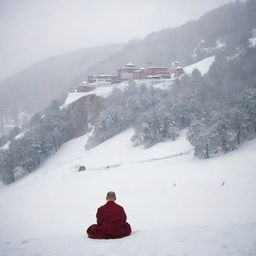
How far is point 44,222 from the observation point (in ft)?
61.5

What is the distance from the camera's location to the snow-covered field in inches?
289

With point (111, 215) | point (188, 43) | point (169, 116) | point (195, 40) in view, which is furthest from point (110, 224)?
A: point (188, 43)

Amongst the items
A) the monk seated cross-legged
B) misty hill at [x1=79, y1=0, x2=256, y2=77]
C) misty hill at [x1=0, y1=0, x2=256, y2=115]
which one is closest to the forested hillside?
misty hill at [x1=79, y1=0, x2=256, y2=77]

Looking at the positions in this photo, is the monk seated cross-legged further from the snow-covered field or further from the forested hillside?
the forested hillside

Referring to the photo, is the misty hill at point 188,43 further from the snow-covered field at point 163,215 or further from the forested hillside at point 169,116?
the snow-covered field at point 163,215

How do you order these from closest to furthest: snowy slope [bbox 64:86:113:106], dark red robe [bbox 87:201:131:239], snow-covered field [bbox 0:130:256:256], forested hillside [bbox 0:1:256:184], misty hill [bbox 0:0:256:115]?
snow-covered field [bbox 0:130:256:256] < dark red robe [bbox 87:201:131:239] < forested hillside [bbox 0:1:256:184] < snowy slope [bbox 64:86:113:106] < misty hill [bbox 0:0:256:115]

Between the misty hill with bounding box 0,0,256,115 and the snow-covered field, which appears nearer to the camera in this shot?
the snow-covered field

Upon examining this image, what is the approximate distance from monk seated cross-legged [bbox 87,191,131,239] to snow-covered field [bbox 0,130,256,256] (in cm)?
30

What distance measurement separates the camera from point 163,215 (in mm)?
14961

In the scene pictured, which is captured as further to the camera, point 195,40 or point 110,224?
point 195,40

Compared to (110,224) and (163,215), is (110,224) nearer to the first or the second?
(110,224)

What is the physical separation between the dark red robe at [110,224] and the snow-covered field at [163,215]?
299 mm

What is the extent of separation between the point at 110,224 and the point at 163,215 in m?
7.28

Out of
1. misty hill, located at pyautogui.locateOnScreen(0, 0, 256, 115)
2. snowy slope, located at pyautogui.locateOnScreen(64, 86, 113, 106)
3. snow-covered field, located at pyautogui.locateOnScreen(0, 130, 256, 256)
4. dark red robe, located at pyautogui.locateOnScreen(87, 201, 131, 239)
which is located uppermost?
misty hill, located at pyautogui.locateOnScreen(0, 0, 256, 115)
